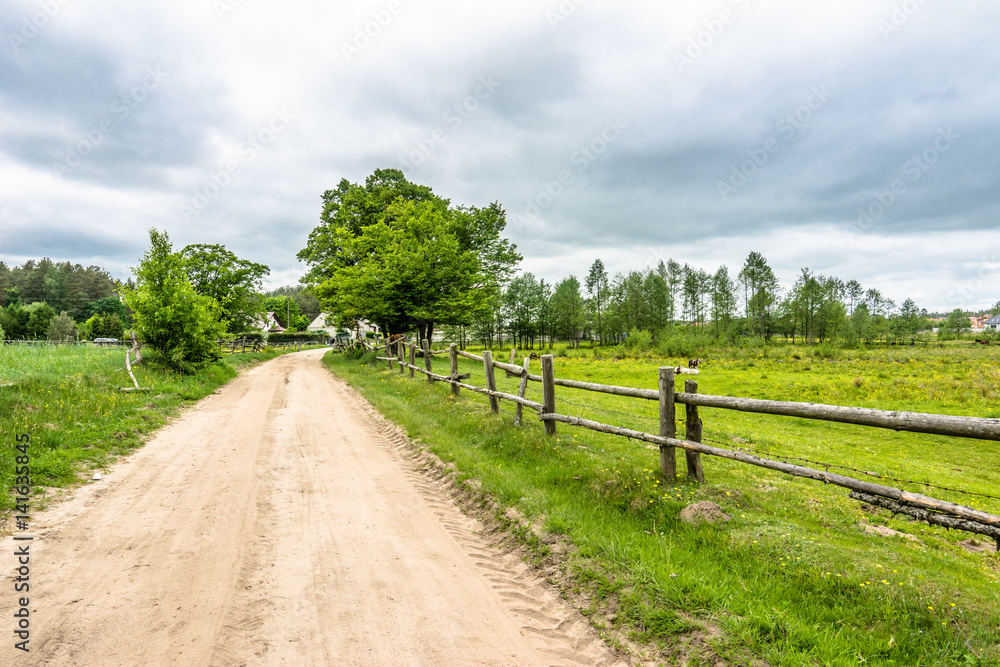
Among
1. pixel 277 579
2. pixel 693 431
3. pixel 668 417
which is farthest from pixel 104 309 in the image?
pixel 693 431

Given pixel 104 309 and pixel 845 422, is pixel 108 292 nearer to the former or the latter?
pixel 104 309

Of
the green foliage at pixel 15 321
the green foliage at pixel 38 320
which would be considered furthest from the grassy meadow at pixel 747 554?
the green foliage at pixel 15 321

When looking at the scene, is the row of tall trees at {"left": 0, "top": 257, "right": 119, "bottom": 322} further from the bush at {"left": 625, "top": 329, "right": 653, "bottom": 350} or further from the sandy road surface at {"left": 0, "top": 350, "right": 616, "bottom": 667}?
the sandy road surface at {"left": 0, "top": 350, "right": 616, "bottom": 667}

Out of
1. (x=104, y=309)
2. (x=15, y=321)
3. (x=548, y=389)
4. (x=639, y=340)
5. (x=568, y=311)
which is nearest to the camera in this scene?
(x=548, y=389)

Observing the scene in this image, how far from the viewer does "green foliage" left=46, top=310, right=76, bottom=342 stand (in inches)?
2331

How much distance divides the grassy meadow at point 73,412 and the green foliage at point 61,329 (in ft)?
205

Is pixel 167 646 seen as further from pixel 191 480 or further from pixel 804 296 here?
pixel 804 296

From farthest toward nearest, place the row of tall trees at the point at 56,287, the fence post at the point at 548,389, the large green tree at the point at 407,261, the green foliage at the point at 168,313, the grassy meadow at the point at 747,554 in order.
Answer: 1. the row of tall trees at the point at 56,287
2. the large green tree at the point at 407,261
3. the green foliage at the point at 168,313
4. the fence post at the point at 548,389
5. the grassy meadow at the point at 747,554

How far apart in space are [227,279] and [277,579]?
36.1m

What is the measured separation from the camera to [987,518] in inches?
121

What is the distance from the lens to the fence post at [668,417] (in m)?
5.40

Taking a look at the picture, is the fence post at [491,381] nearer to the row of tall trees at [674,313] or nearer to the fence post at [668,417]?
the fence post at [668,417]

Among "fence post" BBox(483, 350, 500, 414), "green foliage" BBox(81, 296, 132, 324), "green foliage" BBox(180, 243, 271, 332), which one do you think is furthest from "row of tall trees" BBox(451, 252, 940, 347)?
"green foliage" BBox(81, 296, 132, 324)

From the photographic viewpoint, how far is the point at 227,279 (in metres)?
33.5
